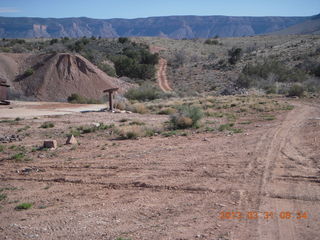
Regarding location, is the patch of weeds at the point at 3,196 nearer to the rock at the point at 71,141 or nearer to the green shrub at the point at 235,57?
the rock at the point at 71,141

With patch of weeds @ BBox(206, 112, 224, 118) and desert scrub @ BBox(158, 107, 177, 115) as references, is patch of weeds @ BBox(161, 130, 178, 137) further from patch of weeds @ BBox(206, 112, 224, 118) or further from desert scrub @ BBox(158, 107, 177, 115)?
desert scrub @ BBox(158, 107, 177, 115)

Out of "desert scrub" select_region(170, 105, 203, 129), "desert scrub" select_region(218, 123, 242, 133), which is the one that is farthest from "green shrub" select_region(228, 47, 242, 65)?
"desert scrub" select_region(218, 123, 242, 133)

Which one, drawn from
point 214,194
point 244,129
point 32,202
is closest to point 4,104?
point 244,129

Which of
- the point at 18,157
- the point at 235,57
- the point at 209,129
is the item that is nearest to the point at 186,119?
the point at 209,129

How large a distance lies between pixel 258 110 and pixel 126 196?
1508 cm

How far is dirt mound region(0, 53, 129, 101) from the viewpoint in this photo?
33.7 m

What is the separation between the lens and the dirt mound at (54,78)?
110 ft

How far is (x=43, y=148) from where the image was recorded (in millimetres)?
13508

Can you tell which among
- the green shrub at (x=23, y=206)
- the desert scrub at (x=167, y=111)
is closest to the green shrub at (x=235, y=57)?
the desert scrub at (x=167, y=111)

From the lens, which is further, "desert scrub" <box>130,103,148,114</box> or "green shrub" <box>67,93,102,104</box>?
"green shrub" <box>67,93,102,104</box>

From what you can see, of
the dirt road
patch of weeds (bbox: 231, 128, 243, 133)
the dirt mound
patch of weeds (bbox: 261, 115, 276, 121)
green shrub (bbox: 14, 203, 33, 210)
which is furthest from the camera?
the dirt road

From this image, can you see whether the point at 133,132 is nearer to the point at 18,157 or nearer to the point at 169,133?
the point at 169,133
